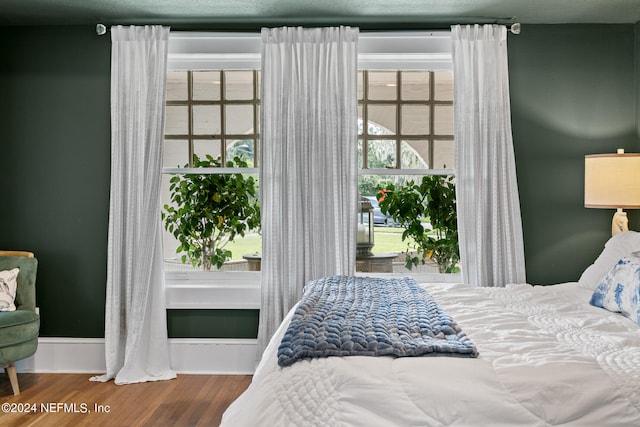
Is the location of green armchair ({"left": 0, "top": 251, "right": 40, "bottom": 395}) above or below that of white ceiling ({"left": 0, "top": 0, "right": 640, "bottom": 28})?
below

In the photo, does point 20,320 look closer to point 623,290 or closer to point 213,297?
point 213,297

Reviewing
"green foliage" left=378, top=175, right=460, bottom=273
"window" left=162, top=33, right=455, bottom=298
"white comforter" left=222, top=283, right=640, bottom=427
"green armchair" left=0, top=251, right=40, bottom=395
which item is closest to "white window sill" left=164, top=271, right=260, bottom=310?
"window" left=162, top=33, right=455, bottom=298

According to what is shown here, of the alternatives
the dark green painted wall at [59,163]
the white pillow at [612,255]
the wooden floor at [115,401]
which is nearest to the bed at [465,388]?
the white pillow at [612,255]

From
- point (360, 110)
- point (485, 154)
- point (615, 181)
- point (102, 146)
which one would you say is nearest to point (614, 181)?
point (615, 181)

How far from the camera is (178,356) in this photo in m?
4.36

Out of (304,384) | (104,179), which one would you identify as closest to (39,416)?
(104,179)

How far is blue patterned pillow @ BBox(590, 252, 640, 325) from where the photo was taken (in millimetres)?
Answer: 2412

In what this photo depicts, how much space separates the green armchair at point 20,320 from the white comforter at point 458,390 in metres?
2.48

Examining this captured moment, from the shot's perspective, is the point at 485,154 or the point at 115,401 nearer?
the point at 115,401

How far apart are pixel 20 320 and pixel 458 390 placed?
3208mm

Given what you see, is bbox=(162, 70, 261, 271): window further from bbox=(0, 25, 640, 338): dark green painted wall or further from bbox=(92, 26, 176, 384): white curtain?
bbox=(0, 25, 640, 338): dark green painted wall

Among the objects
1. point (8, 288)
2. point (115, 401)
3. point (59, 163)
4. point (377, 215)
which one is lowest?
point (115, 401)

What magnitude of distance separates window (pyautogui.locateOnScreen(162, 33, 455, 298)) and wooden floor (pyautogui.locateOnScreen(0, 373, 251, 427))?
2.93 ft

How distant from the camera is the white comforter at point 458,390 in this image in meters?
1.60
